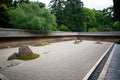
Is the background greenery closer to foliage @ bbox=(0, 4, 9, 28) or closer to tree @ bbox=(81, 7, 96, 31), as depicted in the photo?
tree @ bbox=(81, 7, 96, 31)

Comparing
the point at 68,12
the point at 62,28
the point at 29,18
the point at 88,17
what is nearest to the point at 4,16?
the point at 29,18

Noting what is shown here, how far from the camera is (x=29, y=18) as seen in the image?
79.5ft

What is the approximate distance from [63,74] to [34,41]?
17.0m

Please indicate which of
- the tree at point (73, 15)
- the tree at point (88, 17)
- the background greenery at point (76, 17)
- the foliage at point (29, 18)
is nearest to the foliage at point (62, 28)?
the background greenery at point (76, 17)

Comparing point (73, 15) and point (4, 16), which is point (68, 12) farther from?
point (4, 16)

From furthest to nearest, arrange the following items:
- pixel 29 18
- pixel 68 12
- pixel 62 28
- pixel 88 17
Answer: pixel 88 17 < pixel 68 12 < pixel 62 28 < pixel 29 18

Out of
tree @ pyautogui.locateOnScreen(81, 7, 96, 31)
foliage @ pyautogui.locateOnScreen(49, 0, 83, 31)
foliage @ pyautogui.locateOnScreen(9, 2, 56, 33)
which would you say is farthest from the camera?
tree @ pyautogui.locateOnScreen(81, 7, 96, 31)

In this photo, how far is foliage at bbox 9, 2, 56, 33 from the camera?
23.8 metres

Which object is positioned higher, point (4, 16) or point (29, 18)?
point (4, 16)

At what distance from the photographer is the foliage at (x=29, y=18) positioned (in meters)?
23.8

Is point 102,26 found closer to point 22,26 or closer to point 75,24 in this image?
point 75,24

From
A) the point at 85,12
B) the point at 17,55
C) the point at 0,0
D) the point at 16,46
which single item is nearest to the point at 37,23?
the point at 16,46

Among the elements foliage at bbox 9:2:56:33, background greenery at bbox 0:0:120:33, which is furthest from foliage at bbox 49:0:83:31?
foliage at bbox 9:2:56:33

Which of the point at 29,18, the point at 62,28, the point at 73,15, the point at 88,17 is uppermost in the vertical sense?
the point at 73,15
